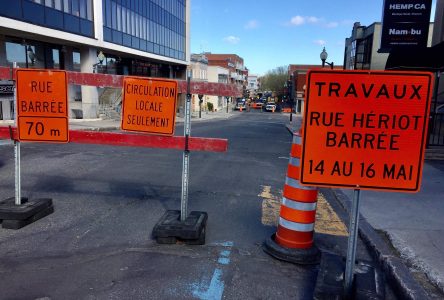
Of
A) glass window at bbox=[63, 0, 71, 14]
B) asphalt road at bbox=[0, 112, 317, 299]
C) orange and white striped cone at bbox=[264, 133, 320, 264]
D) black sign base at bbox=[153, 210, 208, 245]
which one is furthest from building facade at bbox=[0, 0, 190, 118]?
orange and white striped cone at bbox=[264, 133, 320, 264]

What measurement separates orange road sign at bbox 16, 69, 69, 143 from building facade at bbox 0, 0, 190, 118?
52.6 feet

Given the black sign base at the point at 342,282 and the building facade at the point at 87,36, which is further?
the building facade at the point at 87,36

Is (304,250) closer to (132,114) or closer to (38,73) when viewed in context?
(132,114)

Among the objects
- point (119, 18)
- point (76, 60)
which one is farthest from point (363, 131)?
point (119, 18)

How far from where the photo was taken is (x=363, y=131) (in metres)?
2.93

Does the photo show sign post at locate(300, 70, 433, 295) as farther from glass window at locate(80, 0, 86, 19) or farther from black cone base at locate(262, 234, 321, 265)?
glass window at locate(80, 0, 86, 19)

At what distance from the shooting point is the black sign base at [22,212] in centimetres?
468

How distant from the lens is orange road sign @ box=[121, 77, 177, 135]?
4391mm

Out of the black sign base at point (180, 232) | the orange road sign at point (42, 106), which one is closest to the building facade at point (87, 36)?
the orange road sign at point (42, 106)

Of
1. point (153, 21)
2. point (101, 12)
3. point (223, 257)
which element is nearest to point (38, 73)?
point (223, 257)

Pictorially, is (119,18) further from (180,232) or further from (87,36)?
(180,232)

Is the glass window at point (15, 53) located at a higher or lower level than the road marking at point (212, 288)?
higher

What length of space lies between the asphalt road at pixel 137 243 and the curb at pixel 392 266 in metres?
0.80

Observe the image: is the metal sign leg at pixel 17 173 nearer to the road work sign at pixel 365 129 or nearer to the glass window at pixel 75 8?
the road work sign at pixel 365 129
